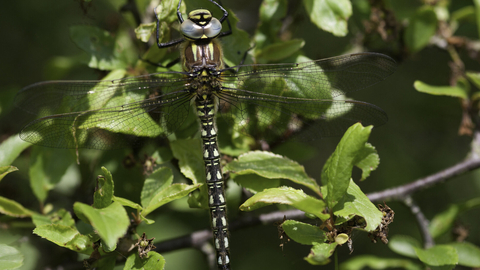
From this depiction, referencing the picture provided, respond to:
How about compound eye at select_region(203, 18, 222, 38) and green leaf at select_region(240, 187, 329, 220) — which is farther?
compound eye at select_region(203, 18, 222, 38)

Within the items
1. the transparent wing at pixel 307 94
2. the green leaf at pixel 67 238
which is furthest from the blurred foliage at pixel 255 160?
the transparent wing at pixel 307 94

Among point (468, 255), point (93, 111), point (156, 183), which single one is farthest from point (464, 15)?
point (93, 111)

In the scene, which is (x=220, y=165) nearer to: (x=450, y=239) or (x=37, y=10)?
(x=450, y=239)

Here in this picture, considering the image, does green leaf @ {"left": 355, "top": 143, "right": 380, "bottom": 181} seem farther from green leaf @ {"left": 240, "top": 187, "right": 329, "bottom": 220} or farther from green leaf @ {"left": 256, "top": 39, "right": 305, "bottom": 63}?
green leaf @ {"left": 256, "top": 39, "right": 305, "bottom": 63}

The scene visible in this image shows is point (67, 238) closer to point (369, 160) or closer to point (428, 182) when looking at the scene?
point (369, 160)

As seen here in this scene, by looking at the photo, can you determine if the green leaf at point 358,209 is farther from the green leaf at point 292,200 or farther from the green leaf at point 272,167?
the green leaf at point 272,167

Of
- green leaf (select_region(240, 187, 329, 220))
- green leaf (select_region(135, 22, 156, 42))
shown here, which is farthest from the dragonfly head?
green leaf (select_region(240, 187, 329, 220))

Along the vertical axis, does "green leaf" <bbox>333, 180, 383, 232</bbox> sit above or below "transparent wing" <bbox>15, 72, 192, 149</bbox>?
below
